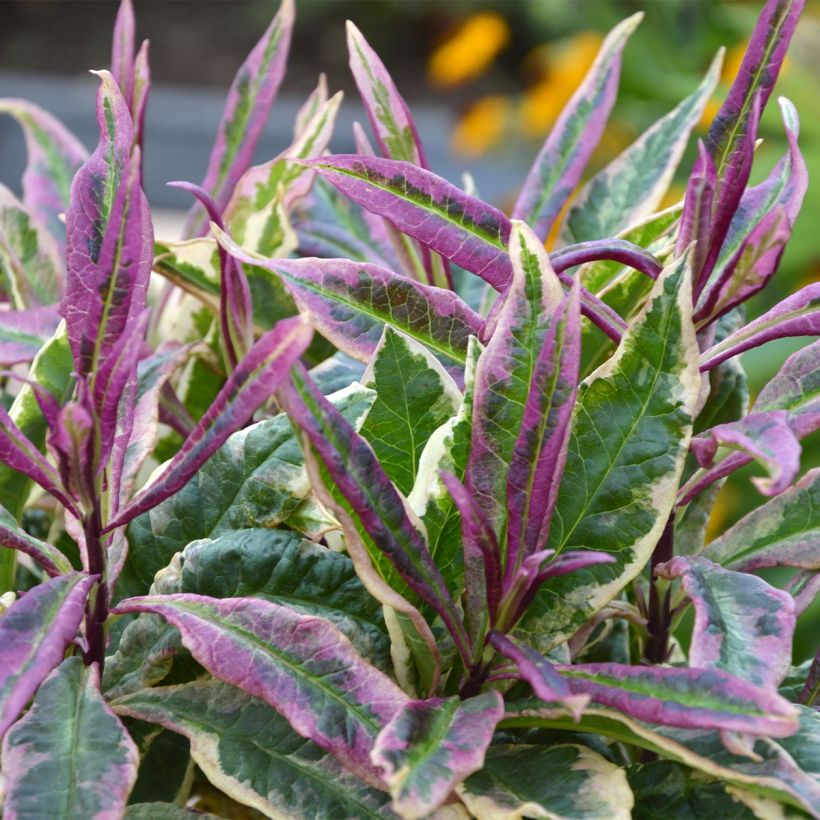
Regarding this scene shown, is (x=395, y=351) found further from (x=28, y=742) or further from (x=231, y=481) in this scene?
(x=28, y=742)

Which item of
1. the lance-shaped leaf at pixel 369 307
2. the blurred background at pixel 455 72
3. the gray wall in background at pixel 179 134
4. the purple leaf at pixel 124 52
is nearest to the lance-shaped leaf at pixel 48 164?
the purple leaf at pixel 124 52

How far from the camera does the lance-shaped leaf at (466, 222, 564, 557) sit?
49cm

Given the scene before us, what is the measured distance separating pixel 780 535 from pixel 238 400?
30cm

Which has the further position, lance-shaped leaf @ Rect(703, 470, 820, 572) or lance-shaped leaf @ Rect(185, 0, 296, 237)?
lance-shaped leaf @ Rect(185, 0, 296, 237)

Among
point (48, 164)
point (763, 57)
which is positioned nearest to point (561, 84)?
point (48, 164)

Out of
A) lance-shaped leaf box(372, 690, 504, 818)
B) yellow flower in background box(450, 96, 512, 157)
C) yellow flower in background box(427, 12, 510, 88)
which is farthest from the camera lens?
yellow flower in background box(427, 12, 510, 88)

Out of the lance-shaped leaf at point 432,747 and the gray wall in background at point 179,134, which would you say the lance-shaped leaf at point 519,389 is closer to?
the lance-shaped leaf at point 432,747

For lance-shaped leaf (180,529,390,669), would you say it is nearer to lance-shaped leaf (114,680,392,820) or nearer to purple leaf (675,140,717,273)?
lance-shaped leaf (114,680,392,820)

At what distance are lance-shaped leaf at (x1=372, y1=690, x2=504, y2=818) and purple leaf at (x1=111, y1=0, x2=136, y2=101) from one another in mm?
439

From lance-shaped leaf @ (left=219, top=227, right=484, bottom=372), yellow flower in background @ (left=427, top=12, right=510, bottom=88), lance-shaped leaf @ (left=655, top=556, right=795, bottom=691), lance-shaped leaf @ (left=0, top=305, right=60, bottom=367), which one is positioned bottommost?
lance-shaped leaf @ (left=655, top=556, right=795, bottom=691)

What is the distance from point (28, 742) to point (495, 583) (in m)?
0.21

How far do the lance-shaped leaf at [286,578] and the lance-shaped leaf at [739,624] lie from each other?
151mm

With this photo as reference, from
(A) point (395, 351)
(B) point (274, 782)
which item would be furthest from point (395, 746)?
(A) point (395, 351)

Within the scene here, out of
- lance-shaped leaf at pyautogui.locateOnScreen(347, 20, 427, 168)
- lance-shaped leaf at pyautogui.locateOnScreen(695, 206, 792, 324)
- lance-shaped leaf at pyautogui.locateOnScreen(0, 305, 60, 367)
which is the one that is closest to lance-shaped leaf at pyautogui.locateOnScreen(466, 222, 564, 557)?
lance-shaped leaf at pyautogui.locateOnScreen(695, 206, 792, 324)
